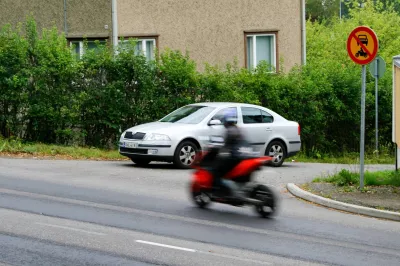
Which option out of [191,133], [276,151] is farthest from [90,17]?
[191,133]

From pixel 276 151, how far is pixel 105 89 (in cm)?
531

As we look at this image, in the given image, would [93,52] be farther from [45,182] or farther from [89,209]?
[89,209]

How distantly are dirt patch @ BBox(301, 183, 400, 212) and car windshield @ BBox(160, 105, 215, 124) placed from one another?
4597 millimetres

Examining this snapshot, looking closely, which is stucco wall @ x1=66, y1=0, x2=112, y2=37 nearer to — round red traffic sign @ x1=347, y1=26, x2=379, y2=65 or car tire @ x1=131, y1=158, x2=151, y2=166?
car tire @ x1=131, y1=158, x2=151, y2=166

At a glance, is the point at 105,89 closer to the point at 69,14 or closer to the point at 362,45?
the point at 69,14

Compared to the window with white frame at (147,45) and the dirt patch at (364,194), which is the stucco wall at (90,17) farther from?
the dirt patch at (364,194)

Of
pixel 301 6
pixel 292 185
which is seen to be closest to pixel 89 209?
pixel 292 185

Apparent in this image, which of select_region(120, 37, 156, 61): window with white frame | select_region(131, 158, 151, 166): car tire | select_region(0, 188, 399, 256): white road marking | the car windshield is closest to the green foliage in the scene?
the car windshield

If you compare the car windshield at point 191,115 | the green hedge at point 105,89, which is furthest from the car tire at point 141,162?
the green hedge at point 105,89

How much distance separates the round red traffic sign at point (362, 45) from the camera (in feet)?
50.9

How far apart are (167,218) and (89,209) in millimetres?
1368

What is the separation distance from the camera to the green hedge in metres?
24.5

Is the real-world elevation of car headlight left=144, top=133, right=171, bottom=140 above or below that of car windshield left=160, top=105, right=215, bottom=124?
below

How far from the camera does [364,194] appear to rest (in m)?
15.9
